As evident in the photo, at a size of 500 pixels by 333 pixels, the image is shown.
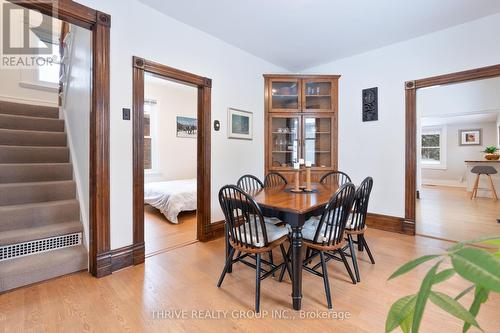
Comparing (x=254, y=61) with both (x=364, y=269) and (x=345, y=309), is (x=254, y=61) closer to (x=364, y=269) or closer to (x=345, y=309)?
(x=364, y=269)

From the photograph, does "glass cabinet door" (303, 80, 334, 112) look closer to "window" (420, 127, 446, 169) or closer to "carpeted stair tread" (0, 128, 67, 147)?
"carpeted stair tread" (0, 128, 67, 147)

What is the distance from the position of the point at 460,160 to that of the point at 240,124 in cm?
855

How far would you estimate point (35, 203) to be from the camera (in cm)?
269

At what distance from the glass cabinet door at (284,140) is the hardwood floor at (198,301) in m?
2.08

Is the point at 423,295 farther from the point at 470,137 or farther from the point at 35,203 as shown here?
the point at 470,137

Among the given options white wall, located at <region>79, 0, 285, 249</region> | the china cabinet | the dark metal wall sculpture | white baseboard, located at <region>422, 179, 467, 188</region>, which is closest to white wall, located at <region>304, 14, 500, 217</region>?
the dark metal wall sculpture

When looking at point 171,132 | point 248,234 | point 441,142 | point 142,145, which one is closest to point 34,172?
point 142,145

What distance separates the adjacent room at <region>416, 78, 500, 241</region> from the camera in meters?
4.09

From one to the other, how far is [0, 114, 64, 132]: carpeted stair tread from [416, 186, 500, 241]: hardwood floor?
5.38 metres

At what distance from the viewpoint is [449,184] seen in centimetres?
866

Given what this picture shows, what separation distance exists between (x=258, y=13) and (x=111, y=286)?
3.05 m

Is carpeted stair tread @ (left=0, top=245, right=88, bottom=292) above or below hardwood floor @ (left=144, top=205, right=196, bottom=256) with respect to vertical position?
above

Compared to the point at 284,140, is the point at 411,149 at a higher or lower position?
lower

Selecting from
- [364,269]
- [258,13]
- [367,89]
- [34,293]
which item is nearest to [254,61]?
[258,13]
